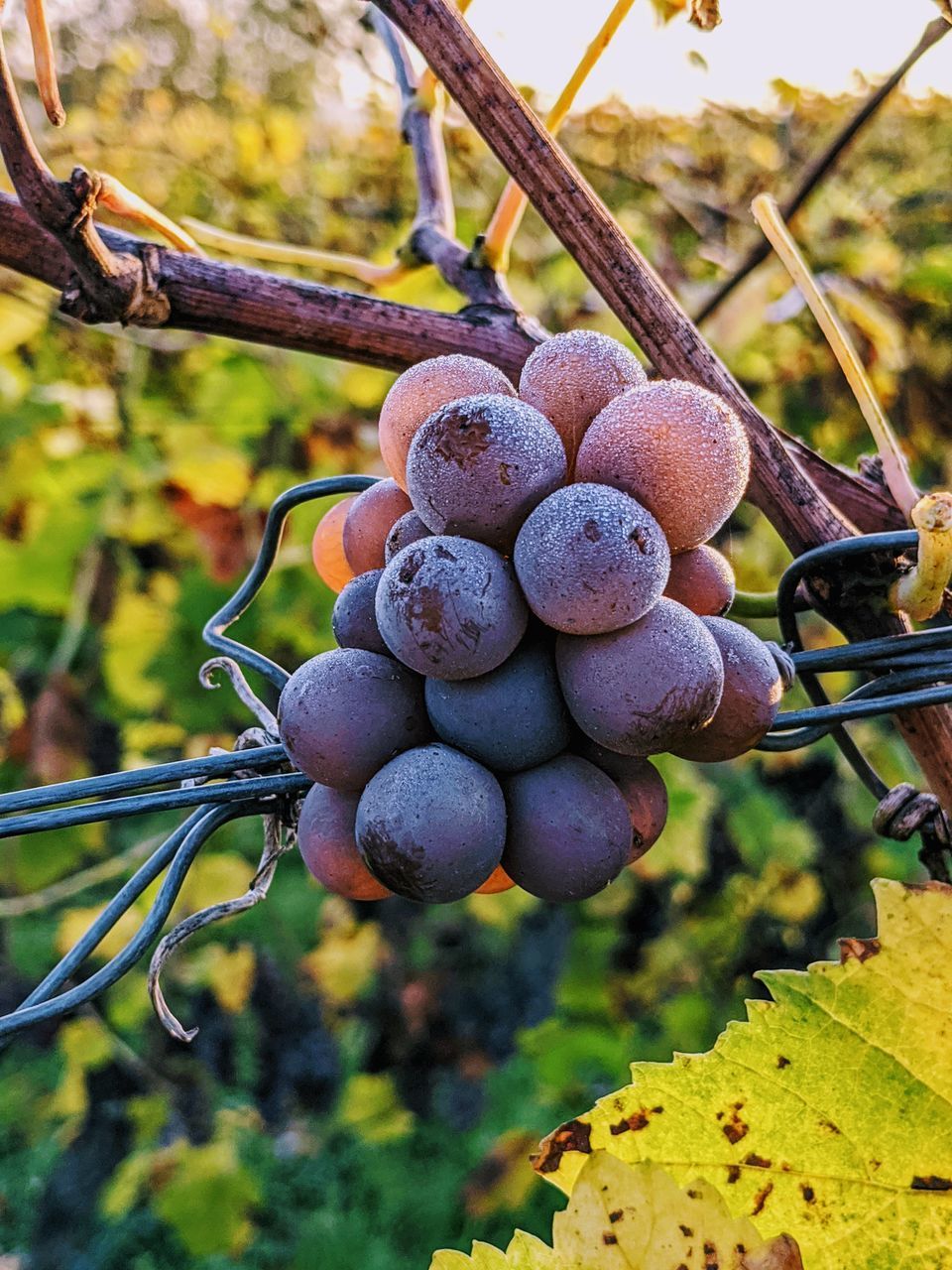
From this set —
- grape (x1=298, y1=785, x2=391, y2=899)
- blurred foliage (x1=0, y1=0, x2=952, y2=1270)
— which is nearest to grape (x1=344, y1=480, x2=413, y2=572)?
grape (x1=298, y1=785, x2=391, y2=899)

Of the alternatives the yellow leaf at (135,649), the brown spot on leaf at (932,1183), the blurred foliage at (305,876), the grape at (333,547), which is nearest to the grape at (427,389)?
the grape at (333,547)

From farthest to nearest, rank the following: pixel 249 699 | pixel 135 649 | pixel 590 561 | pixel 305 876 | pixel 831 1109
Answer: pixel 305 876
pixel 135 649
pixel 249 699
pixel 831 1109
pixel 590 561

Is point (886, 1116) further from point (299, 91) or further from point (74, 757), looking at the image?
point (299, 91)

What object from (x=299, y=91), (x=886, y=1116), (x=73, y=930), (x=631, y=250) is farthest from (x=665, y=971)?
(x=299, y=91)

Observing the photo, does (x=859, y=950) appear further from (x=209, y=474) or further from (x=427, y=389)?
(x=209, y=474)

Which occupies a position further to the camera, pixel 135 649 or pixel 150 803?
pixel 135 649

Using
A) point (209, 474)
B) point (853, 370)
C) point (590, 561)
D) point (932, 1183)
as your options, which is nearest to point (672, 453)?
point (590, 561)
